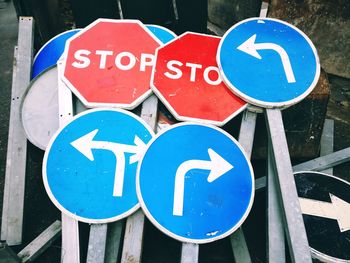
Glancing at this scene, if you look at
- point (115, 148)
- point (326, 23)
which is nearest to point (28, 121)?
point (115, 148)

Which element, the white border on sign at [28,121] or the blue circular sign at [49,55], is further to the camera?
the blue circular sign at [49,55]

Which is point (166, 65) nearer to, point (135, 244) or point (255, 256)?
point (135, 244)

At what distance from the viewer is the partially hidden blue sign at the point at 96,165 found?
1.61 metres

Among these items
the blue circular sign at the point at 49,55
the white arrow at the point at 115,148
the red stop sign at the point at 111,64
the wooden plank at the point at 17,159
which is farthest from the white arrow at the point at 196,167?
the blue circular sign at the point at 49,55

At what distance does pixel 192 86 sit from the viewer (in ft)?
6.39

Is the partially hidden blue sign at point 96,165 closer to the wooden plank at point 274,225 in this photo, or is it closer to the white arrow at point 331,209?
the wooden plank at point 274,225

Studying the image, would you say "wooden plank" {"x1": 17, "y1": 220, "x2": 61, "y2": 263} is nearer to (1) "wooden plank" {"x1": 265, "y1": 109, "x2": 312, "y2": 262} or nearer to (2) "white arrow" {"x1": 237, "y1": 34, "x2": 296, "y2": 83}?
(1) "wooden plank" {"x1": 265, "y1": 109, "x2": 312, "y2": 262}

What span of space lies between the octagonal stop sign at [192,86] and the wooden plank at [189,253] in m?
0.72

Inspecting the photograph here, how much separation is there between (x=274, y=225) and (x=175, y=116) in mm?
827

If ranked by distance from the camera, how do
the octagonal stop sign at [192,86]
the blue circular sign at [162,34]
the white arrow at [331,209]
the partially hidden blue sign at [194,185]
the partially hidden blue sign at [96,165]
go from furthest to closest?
the blue circular sign at [162,34], the white arrow at [331,209], the octagonal stop sign at [192,86], the partially hidden blue sign at [96,165], the partially hidden blue sign at [194,185]

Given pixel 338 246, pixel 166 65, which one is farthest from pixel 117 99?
pixel 338 246

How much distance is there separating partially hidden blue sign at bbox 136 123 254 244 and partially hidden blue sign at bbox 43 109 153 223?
15cm

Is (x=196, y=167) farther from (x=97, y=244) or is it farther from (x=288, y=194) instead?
(x=97, y=244)

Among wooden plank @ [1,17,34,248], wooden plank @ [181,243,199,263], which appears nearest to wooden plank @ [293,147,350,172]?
wooden plank @ [181,243,199,263]
